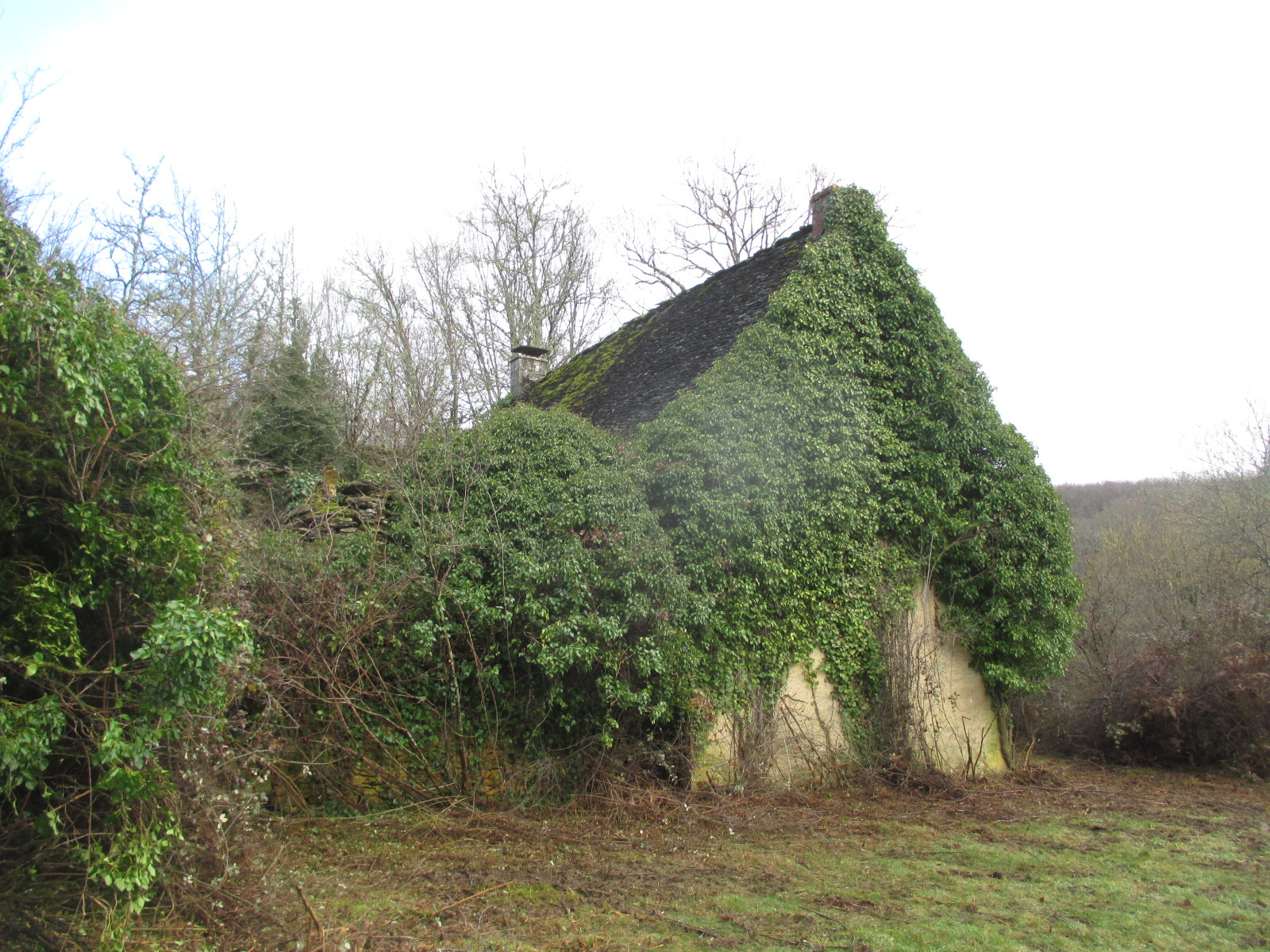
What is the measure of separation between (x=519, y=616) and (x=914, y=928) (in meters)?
4.65

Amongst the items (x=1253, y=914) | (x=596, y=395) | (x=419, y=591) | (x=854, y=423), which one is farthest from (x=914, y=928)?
(x=596, y=395)

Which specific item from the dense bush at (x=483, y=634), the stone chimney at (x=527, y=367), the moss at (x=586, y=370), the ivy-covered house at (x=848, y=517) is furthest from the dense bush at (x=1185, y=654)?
the stone chimney at (x=527, y=367)

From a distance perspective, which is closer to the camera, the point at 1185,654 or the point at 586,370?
the point at 1185,654

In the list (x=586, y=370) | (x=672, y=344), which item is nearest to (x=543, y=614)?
(x=672, y=344)

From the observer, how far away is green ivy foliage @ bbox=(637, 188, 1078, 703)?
31.2ft

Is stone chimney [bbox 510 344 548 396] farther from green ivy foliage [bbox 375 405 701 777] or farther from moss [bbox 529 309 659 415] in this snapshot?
green ivy foliage [bbox 375 405 701 777]

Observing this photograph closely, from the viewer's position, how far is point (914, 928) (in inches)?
219

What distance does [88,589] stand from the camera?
462cm

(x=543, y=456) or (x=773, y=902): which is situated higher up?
(x=543, y=456)

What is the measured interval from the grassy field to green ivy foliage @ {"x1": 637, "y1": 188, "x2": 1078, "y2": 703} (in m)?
1.91

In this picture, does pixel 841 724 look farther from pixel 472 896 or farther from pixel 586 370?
pixel 586 370

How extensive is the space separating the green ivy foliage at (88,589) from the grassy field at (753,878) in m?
0.89

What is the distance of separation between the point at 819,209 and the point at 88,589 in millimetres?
10876

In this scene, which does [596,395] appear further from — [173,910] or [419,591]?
[173,910]
